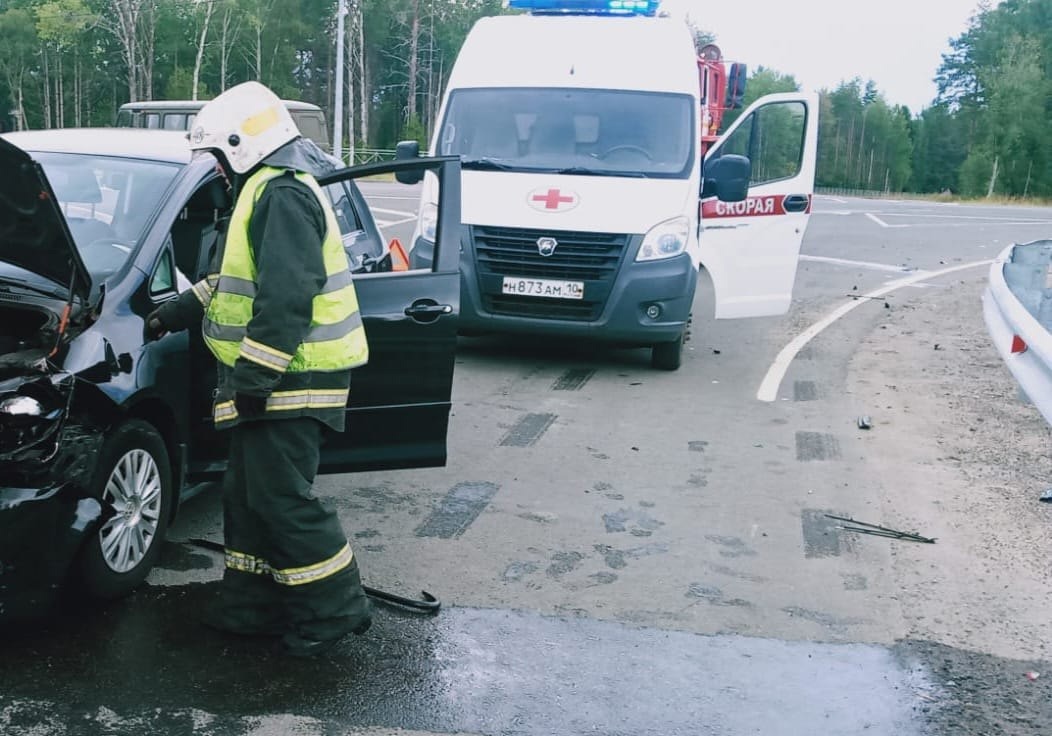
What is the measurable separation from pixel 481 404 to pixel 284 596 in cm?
389

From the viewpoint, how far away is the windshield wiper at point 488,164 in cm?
918

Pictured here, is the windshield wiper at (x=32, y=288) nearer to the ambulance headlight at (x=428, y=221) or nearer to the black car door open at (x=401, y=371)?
the black car door open at (x=401, y=371)

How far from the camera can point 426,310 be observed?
16.4 ft

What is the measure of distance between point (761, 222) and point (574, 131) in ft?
5.71

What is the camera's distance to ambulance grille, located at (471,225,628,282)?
8734 millimetres

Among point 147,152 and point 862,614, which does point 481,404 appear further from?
point 862,614

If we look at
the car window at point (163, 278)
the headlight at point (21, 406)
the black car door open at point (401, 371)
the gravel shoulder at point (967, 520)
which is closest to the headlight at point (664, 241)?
the gravel shoulder at point (967, 520)

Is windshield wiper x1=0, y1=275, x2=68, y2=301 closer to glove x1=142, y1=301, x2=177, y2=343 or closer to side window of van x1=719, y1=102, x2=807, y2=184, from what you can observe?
glove x1=142, y1=301, x2=177, y2=343

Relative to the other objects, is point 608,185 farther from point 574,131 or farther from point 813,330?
point 813,330

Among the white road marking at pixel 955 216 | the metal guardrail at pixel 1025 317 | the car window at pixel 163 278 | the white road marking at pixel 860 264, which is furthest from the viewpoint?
the white road marking at pixel 955 216

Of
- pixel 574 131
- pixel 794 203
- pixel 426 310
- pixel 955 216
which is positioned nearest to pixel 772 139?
pixel 794 203

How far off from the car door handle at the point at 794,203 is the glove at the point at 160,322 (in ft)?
21.1

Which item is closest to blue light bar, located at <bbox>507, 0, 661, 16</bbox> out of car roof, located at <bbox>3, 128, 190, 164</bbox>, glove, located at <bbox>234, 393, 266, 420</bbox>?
car roof, located at <bbox>3, 128, 190, 164</bbox>

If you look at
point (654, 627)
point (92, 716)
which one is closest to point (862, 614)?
point (654, 627)
